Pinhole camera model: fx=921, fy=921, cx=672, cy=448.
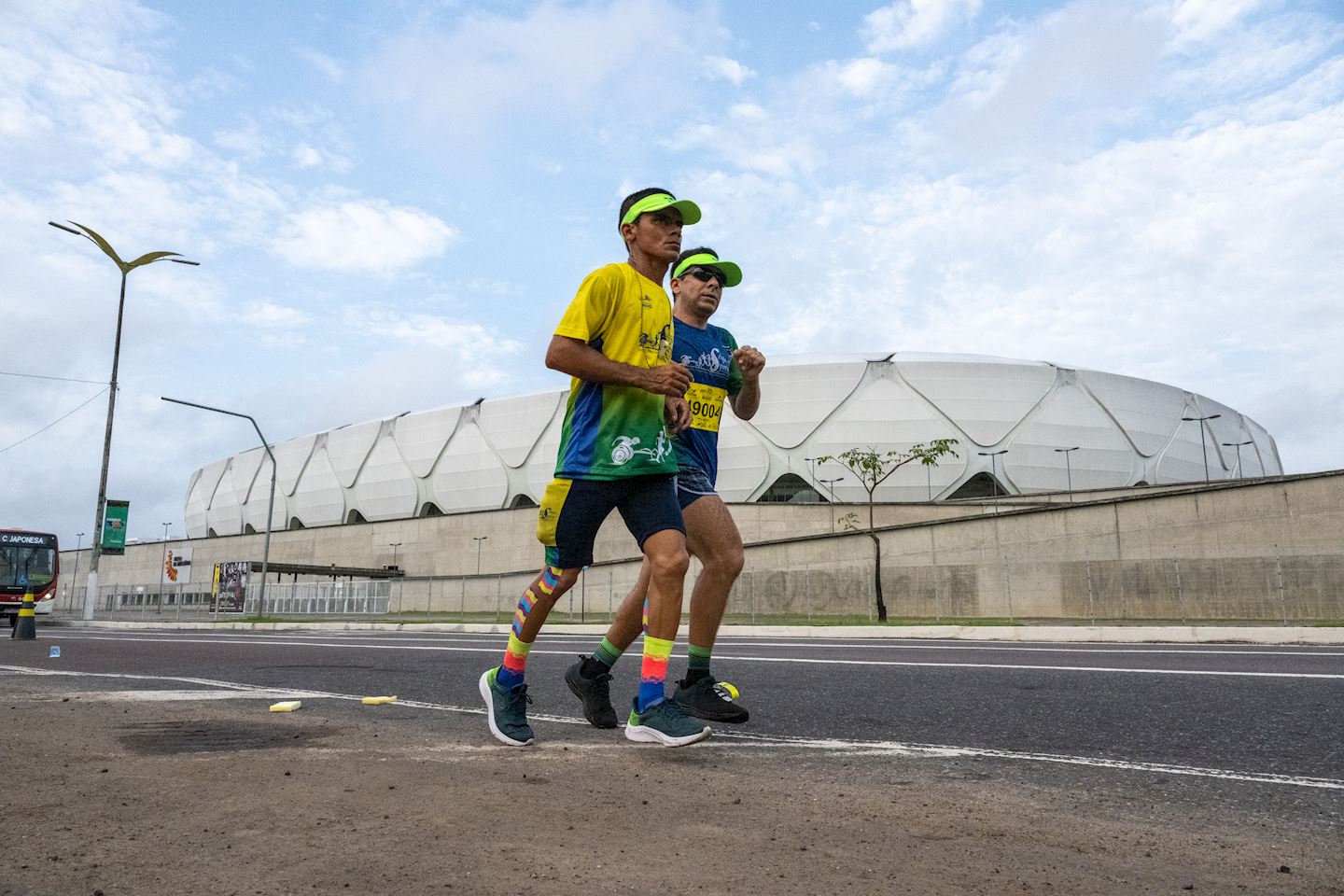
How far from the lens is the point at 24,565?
26.6 meters

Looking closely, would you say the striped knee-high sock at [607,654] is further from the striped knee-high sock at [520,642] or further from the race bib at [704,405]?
the race bib at [704,405]

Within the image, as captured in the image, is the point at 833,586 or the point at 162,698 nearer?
the point at 162,698

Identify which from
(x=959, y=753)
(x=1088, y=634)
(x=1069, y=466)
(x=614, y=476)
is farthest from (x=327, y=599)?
(x=1069, y=466)

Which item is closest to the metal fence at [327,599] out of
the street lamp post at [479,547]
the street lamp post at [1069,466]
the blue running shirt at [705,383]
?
the street lamp post at [479,547]

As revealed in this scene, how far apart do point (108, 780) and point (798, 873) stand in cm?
182

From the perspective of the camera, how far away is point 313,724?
11.5 ft

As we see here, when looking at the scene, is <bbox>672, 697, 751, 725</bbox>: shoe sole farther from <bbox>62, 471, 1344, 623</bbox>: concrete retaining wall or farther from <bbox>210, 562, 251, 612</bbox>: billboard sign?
<bbox>210, 562, 251, 612</bbox>: billboard sign

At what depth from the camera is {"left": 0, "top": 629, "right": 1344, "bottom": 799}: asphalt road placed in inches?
116

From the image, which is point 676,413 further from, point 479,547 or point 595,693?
point 479,547

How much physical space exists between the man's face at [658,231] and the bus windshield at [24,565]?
28.6 meters

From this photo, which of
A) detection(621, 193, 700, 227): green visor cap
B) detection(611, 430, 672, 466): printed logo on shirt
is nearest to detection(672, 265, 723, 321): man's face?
detection(621, 193, 700, 227): green visor cap

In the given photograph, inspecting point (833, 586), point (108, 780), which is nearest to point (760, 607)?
point (833, 586)

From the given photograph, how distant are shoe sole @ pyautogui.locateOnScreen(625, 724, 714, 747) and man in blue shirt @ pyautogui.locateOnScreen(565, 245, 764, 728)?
399mm

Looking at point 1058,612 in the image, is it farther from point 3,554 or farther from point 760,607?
point 3,554
